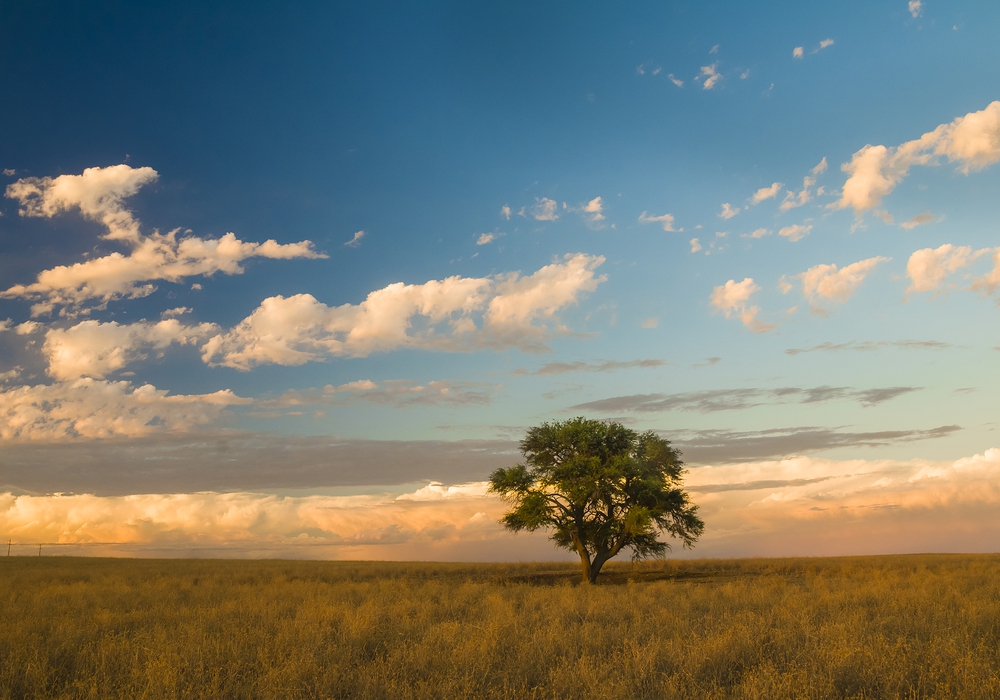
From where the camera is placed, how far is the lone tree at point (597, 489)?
1387 inches

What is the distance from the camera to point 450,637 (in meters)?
12.0

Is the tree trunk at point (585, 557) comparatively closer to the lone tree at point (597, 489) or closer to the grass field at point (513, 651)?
the lone tree at point (597, 489)

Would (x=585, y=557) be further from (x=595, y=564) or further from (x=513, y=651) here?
(x=513, y=651)

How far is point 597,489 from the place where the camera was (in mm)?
34781

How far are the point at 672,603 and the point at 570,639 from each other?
7796 mm

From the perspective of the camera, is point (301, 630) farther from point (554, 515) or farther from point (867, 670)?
point (554, 515)

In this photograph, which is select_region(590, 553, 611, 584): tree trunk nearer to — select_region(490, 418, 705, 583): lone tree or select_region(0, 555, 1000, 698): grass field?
select_region(490, 418, 705, 583): lone tree

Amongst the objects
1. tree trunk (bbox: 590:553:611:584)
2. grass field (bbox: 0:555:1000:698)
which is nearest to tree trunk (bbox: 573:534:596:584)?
tree trunk (bbox: 590:553:611:584)

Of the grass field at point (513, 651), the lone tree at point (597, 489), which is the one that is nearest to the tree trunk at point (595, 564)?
the lone tree at point (597, 489)

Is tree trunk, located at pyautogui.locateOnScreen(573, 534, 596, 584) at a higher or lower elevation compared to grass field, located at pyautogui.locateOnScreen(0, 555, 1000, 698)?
lower

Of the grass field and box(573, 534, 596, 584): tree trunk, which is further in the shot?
box(573, 534, 596, 584): tree trunk

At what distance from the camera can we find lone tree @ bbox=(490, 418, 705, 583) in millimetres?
35219

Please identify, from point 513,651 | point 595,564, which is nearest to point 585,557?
point 595,564

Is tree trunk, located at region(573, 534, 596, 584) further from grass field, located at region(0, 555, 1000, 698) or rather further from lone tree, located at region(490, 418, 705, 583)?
grass field, located at region(0, 555, 1000, 698)
